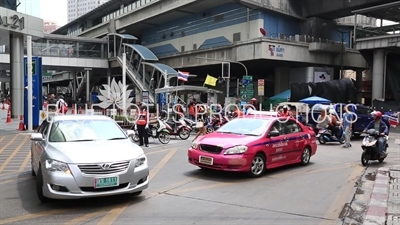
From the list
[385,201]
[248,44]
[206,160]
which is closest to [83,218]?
[206,160]

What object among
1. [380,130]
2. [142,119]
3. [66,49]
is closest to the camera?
[380,130]

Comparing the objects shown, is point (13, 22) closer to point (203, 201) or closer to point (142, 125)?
point (142, 125)

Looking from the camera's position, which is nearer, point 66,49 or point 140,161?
point 140,161

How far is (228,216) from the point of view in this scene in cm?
590

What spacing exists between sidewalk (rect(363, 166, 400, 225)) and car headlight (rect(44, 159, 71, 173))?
15.0 feet

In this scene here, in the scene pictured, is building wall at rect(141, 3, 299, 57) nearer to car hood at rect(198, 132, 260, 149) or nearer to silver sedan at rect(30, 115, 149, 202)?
car hood at rect(198, 132, 260, 149)

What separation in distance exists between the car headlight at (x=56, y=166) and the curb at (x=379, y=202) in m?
4.58

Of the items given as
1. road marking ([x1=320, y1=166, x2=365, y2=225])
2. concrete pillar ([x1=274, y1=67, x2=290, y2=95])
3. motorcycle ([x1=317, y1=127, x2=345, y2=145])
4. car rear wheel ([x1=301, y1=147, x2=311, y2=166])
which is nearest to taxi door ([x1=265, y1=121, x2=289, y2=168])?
car rear wheel ([x1=301, y1=147, x2=311, y2=166])

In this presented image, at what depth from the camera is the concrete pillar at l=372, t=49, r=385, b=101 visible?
3197cm

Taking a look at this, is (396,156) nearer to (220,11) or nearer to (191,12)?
(220,11)

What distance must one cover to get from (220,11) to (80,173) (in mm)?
38142

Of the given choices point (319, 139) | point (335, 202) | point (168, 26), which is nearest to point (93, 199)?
point (335, 202)

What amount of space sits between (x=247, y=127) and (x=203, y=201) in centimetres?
329

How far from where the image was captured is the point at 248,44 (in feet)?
114
